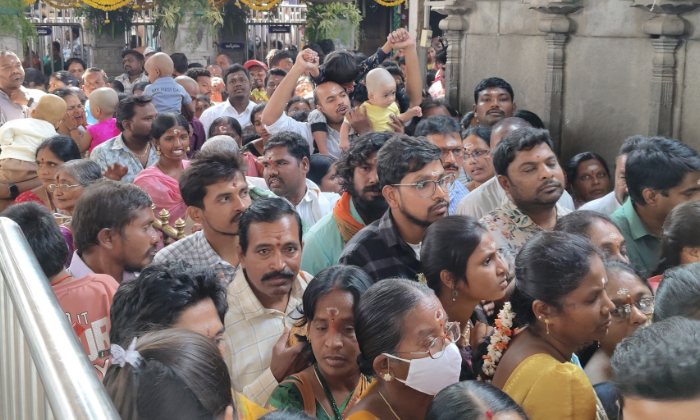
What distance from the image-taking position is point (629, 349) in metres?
1.78

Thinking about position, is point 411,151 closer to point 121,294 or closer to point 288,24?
point 121,294

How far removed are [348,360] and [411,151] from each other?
3.71ft

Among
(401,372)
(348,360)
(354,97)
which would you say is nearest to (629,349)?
(401,372)

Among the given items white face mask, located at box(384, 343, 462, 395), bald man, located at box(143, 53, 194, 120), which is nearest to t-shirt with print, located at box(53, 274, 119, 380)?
white face mask, located at box(384, 343, 462, 395)

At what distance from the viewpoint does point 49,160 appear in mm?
4363

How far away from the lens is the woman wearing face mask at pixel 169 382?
1.49m

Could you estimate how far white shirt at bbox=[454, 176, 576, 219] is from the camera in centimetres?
396

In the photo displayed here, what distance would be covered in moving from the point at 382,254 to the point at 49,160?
7.93 feet

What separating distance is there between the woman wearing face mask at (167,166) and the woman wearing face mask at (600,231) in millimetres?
2214

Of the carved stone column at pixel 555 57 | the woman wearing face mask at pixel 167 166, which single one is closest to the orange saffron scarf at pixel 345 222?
the woman wearing face mask at pixel 167 166

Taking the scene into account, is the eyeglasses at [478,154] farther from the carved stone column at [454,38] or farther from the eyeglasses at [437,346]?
the carved stone column at [454,38]

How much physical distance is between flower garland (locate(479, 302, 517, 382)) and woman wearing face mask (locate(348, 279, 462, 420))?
247mm

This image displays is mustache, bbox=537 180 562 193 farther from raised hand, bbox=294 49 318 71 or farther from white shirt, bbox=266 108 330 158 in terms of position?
raised hand, bbox=294 49 318 71

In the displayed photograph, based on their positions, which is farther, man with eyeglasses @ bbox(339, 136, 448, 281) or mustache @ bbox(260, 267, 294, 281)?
man with eyeglasses @ bbox(339, 136, 448, 281)
